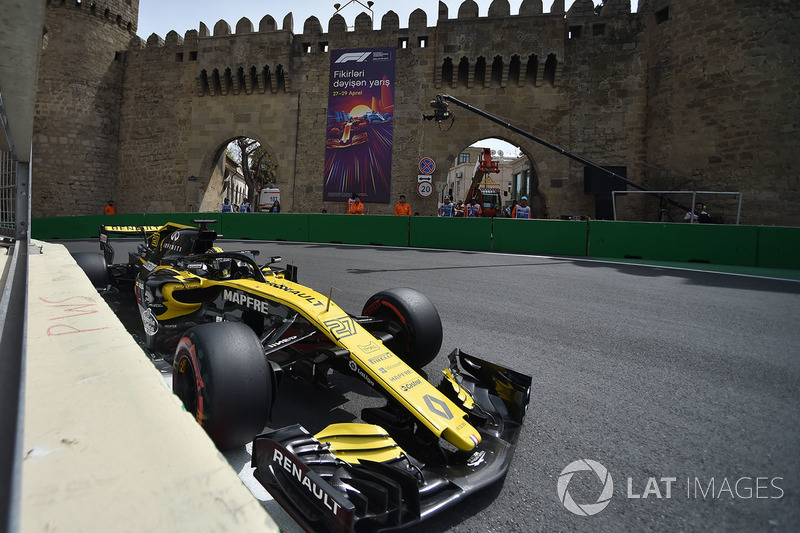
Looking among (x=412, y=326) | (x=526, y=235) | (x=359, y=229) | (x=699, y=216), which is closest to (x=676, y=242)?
(x=526, y=235)

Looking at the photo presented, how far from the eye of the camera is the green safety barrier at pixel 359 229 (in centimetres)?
1453

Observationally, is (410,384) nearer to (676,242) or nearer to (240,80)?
(676,242)

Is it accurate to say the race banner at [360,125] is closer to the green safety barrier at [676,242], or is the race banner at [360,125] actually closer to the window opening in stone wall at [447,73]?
the window opening in stone wall at [447,73]

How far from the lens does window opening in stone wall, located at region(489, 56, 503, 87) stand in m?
19.3

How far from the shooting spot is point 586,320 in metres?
4.87

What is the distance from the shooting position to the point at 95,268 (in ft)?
16.7

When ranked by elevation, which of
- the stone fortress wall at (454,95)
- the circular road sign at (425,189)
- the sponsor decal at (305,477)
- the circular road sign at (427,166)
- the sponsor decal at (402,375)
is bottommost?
the sponsor decal at (305,477)

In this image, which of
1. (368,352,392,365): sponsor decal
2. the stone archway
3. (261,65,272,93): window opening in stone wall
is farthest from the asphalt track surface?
the stone archway

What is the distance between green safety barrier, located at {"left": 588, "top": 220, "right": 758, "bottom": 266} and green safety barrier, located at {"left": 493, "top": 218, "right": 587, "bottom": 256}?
37 centimetres

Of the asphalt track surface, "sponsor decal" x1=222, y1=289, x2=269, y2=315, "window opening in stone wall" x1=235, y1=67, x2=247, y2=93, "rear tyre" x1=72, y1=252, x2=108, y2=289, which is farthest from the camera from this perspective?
"window opening in stone wall" x1=235, y1=67, x2=247, y2=93

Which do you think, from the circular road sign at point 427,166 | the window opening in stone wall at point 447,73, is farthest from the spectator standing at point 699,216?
the window opening in stone wall at point 447,73

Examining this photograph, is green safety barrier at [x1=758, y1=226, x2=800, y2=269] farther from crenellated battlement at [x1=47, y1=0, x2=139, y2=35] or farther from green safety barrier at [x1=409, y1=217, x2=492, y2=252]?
crenellated battlement at [x1=47, y1=0, x2=139, y2=35]

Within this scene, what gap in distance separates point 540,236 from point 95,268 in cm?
1078

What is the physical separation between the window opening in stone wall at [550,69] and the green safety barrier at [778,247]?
1121 cm
